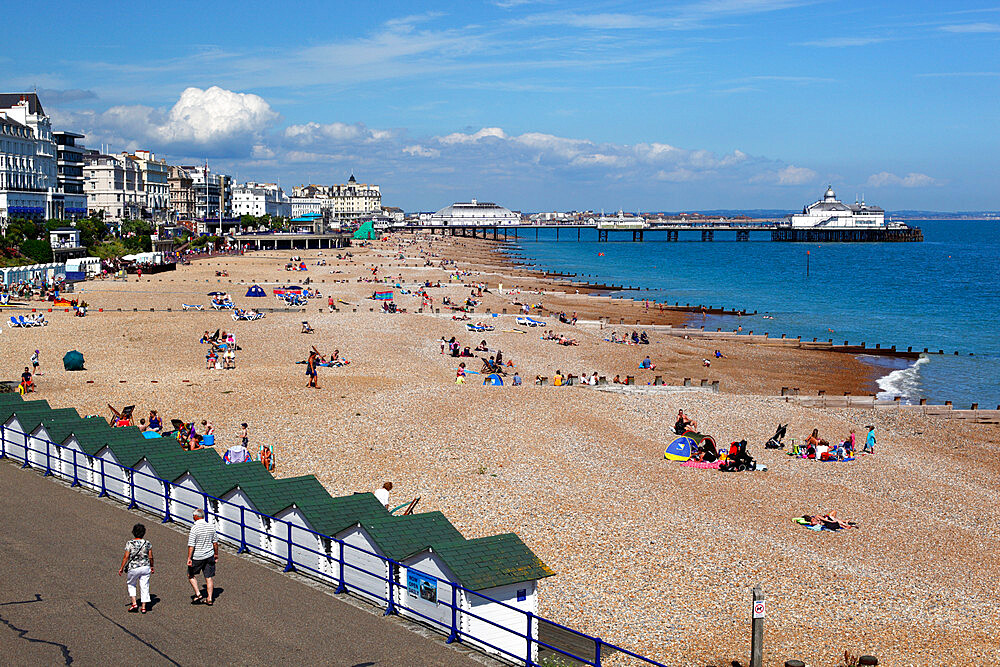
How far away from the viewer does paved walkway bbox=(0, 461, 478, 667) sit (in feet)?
29.3

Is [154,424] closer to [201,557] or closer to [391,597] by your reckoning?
[201,557]

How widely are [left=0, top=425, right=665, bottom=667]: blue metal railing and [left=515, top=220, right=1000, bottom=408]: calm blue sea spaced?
26.3 meters

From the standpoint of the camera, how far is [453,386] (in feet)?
Answer: 91.7

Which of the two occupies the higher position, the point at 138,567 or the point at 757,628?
the point at 138,567

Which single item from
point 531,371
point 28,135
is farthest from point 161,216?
point 531,371

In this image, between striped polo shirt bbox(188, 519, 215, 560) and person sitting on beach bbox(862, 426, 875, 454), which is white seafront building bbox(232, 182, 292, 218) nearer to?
person sitting on beach bbox(862, 426, 875, 454)

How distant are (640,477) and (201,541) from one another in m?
11.7

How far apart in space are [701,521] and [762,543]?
1.30m

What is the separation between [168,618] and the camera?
9734 millimetres

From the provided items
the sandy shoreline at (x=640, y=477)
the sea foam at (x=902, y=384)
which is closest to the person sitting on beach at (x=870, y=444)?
the sandy shoreline at (x=640, y=477)

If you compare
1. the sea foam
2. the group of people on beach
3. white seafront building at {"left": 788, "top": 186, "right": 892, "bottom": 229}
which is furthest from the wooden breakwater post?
white seafront building at {"left": 788, "top": 186, "right": 892, "bottom": 229}

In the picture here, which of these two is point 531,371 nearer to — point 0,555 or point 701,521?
point 701,521

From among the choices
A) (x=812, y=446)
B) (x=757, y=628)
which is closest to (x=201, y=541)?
(x=757, y=628)

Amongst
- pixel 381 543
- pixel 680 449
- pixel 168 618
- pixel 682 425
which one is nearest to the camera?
pixel 168 618
